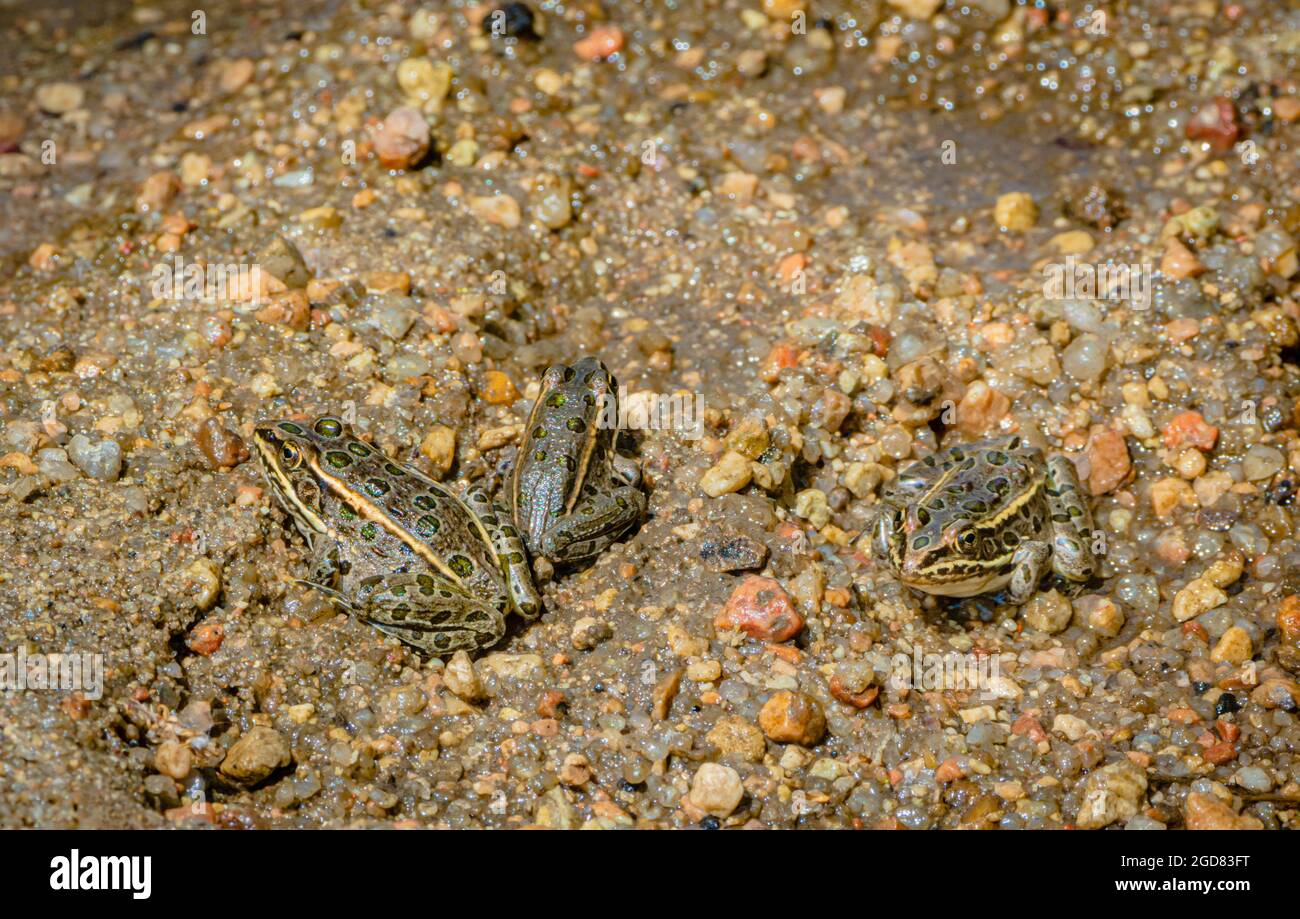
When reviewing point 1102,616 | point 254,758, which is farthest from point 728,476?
point 254,758

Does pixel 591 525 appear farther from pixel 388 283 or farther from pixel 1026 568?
pixel 1026 568

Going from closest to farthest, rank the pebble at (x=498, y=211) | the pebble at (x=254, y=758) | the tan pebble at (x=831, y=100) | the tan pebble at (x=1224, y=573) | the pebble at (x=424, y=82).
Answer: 1. the pebble at (x=254, y=758)
2. the tan pebble at (x=1224, y=573)
3. the pebble at (x=498, y=211)
4. the pebble at (x=424, y=82)
5. the tan pebble at (x=831, y=100)

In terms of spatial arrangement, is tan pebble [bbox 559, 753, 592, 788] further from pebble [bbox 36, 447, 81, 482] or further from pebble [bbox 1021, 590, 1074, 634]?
pebble [bbox 36, 447, 81, 482]

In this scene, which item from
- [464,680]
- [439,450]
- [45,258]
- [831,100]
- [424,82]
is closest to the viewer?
[464,680]

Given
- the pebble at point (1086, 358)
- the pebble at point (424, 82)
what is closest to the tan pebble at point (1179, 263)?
the pebble at point (1086, 358)

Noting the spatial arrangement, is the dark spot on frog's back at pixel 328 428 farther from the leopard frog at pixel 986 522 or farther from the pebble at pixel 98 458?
the leopard frog at pixel 986 522

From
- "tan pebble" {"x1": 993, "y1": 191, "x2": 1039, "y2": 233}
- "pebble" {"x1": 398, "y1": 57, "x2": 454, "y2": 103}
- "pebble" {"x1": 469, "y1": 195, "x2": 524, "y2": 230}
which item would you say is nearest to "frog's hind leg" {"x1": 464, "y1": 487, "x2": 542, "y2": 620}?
"pebble" {"x1": 469, "y1": 195, "x2": 524, "y2": 230}
